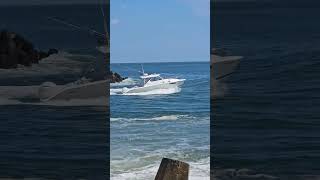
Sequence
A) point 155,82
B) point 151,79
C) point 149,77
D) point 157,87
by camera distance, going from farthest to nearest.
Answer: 1. point 155,82
2. point 157,87
3. point 151,79
4. point 149,77

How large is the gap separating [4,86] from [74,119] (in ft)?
2.54

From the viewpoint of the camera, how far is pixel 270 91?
16.4 feet

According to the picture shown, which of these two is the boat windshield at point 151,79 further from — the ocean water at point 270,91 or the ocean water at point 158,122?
the ocean water at point 270,91

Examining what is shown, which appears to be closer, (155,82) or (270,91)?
(270,91)

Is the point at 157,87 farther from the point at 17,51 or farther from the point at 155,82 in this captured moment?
the point at 17,51

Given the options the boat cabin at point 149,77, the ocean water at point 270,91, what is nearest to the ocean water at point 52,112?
the ocean water at point 270,91

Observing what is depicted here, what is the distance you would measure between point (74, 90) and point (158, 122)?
12.4ft

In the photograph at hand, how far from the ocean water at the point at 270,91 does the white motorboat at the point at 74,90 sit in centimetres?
105

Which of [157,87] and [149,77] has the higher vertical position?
[149,77]

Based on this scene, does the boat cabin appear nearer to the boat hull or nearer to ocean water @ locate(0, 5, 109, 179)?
the boat hull

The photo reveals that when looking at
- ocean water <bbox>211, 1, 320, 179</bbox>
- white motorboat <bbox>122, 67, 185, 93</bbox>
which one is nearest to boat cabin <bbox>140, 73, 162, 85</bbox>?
white motorboat <bbox>122, 67, 185, 93</bbox>

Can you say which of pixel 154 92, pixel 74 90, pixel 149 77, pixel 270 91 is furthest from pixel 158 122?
pixel 270 91

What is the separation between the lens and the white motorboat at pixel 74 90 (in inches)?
202

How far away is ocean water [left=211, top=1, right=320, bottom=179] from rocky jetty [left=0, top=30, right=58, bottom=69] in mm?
1723
